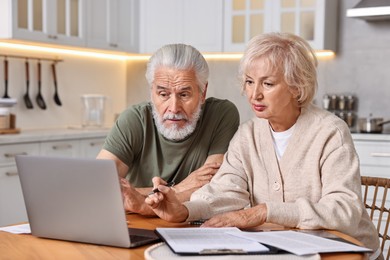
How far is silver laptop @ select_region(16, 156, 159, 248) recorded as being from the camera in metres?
1.56

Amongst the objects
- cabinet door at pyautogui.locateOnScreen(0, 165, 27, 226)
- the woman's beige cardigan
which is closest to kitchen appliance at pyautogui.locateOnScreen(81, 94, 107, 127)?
cabinet door at pyautogui.locateOnScreen(0, 165, 27, 226)

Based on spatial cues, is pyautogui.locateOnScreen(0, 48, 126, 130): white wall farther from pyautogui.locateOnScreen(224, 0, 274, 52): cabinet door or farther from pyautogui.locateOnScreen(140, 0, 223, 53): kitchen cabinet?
pyautogui.locateOnScreen(224, 0, 274, 52): cabinet door

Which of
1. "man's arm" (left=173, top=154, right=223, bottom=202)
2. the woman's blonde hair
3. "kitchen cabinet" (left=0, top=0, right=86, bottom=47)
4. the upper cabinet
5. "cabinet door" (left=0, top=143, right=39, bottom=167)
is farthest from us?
the upper cabinet

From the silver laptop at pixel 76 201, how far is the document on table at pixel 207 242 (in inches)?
2.7

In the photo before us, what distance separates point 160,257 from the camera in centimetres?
150

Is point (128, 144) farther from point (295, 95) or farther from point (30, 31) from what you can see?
point (30, 31)

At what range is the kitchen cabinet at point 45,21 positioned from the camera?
4188 millimetres

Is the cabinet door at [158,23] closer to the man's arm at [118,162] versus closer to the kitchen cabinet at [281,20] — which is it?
the kitchen cabinet at [281,20]

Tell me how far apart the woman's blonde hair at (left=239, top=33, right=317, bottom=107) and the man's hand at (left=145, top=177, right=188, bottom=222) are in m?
0.48

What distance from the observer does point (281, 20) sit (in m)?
5.02

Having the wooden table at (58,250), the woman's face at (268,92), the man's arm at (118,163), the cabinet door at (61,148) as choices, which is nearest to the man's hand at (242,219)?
the wooden table at (58,250)

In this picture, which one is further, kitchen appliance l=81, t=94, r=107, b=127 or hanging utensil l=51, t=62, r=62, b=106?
kitchen appliance l=81, t=94, r=107, b=127

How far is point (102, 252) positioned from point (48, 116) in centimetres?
361

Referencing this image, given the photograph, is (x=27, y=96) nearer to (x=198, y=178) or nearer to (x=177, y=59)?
(x=177, y=59)
